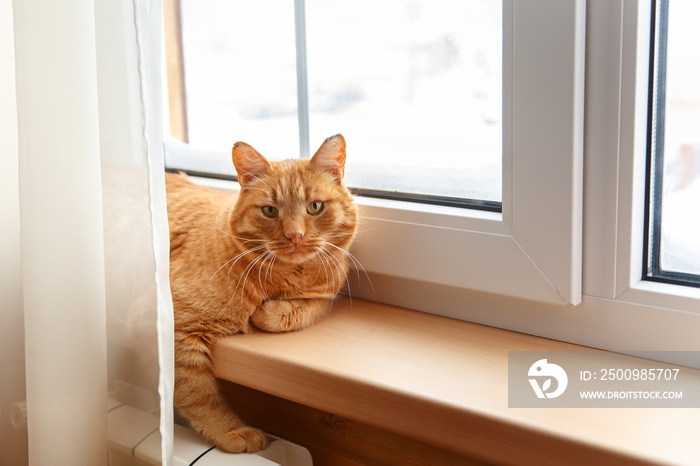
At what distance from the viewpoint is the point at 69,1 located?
0.71m

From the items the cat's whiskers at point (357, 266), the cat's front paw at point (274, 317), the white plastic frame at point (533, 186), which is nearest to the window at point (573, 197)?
the white plastic frame at point (533, 186)

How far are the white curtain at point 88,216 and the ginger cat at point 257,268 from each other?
5.6 inches

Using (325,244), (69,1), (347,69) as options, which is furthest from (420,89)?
(69,1)

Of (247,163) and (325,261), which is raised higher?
(247,163)

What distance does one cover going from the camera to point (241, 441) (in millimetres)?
932

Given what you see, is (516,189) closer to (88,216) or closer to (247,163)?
(247,163)

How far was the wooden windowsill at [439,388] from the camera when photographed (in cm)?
68

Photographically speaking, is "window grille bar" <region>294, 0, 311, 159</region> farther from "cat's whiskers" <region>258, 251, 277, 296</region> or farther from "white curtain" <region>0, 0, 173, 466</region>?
"white curtain" <region>0, 0, 173, 466</region>

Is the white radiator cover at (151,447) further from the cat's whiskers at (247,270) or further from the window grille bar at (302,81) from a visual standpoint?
the window grille bar at (302,81)

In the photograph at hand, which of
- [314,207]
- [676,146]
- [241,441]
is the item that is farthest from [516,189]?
[241,441]

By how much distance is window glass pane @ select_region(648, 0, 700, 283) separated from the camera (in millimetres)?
773

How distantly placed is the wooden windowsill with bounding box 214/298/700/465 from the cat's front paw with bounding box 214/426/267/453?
0.09 meters

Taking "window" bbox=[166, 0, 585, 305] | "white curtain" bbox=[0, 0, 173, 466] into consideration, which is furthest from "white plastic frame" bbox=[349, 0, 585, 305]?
"white curtain" bbox=[0, 0, 173, 466]

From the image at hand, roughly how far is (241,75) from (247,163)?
33cm
